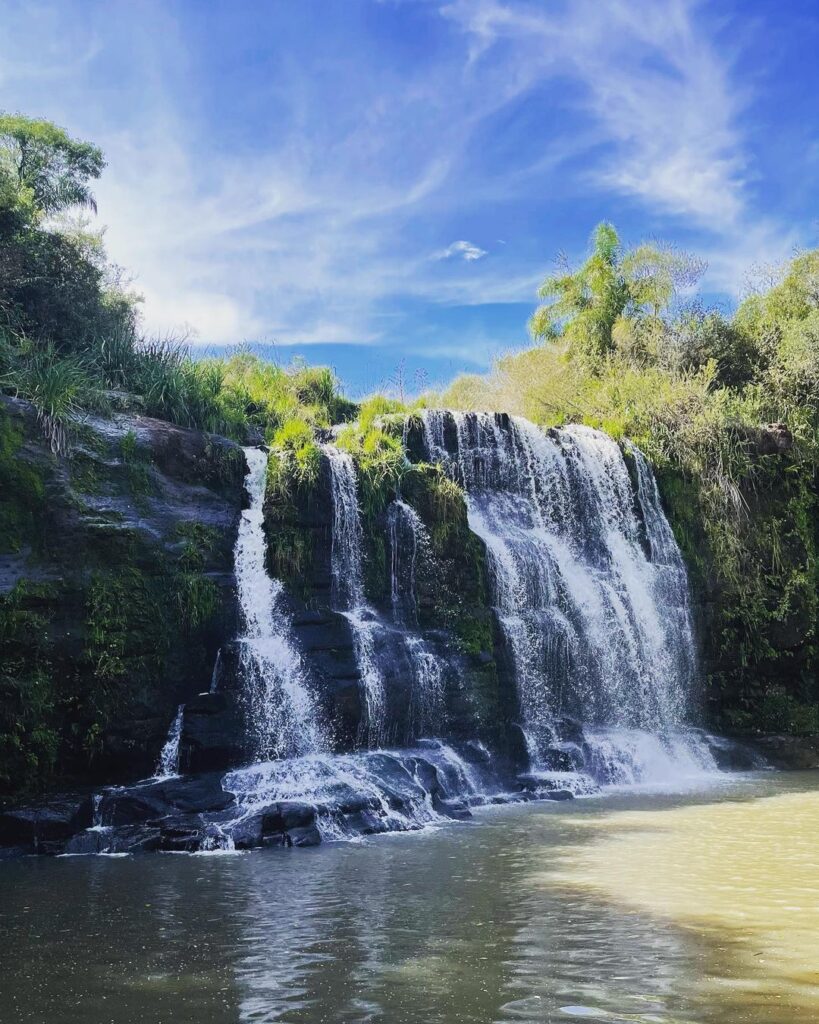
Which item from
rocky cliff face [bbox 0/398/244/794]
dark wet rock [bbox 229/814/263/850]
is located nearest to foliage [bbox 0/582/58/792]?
rocky cliff face [bbox 0/398/244/794]

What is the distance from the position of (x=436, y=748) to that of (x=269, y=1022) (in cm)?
913

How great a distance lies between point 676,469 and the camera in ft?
65.9

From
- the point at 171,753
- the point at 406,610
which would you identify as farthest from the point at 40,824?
the point at 406,610

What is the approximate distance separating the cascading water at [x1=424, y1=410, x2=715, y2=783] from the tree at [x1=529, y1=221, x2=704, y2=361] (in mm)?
9335

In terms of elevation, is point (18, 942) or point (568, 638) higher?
point (568, 638)

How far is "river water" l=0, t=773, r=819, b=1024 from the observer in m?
4.63

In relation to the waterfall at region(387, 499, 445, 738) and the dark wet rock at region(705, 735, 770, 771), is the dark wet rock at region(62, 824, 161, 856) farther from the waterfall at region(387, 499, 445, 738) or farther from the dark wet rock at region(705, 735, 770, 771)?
the dark wet rock at region(705, 735, 770, 771)

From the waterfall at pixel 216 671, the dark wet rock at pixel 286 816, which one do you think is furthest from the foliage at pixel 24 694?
the dark wet rock at pixel 286 816

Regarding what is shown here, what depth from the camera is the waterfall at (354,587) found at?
44.0ft

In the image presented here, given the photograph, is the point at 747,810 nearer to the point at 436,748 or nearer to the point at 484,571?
the point at 436,748

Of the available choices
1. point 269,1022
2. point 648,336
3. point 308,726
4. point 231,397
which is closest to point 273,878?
point 269,1022

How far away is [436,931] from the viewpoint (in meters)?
6.07

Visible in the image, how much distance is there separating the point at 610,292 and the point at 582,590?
15.3m

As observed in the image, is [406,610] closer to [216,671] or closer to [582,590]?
[216,671]
